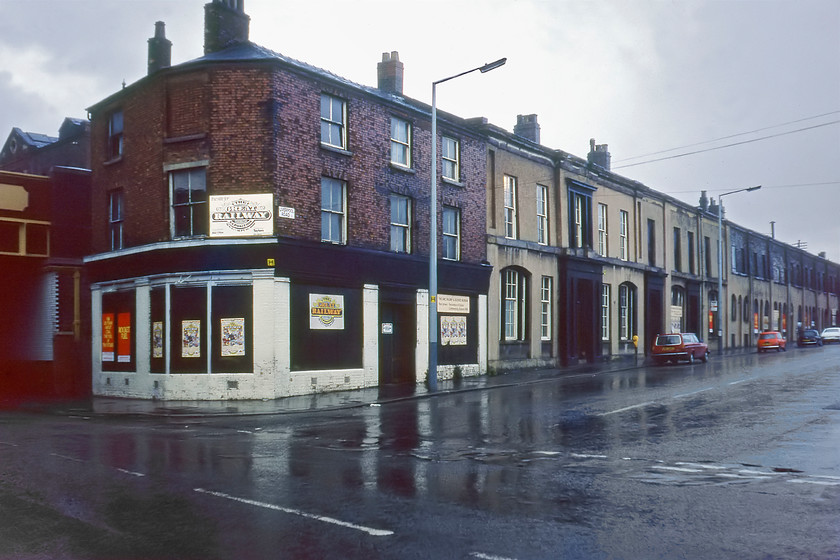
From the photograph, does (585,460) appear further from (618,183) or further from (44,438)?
(618,183)

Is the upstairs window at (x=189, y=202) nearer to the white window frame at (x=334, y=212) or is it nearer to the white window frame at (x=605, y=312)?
the white window frame at (x=334, y=212)

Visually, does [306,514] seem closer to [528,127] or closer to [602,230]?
[528,127]

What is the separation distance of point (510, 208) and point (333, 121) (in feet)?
34.0

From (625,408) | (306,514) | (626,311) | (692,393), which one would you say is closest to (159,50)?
(625,408)

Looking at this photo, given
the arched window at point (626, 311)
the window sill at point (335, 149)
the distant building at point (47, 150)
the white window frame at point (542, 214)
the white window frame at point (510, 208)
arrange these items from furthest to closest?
the arched window at point (626, 311)
the white window frame at point (542, 214)
the distant building at point (47, 150)
the white window frame at point (510, 208)
the window sill at point (335, 149)

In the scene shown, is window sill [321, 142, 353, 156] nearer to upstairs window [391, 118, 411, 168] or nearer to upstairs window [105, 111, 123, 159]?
upstairs window [391, 118, 411, 168]

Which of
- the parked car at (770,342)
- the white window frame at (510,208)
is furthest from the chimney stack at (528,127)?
the parked car at (770,342)

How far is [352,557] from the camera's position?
566cm

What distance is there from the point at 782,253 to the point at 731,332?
61.9 ft

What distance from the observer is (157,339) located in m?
21.9

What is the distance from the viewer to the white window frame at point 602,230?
37.9 metres

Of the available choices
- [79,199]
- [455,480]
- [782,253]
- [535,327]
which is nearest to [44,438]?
[455,480]

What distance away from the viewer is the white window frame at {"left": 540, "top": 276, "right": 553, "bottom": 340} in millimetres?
32750

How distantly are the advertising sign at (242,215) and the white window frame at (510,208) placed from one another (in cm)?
1256
